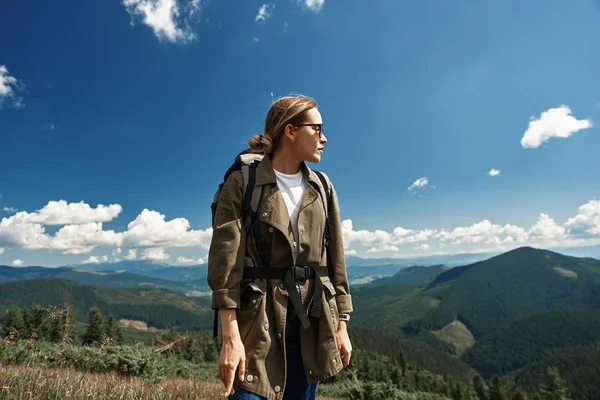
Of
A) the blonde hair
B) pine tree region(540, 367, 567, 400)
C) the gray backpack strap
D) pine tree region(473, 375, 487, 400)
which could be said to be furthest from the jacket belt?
pine tree region(473, 375, 487, 400)

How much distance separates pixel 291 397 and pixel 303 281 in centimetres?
83

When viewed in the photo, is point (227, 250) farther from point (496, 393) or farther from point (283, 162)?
point (496, 393)

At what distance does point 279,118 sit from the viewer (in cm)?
271

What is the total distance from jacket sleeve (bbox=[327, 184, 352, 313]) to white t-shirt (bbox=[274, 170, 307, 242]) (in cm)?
34

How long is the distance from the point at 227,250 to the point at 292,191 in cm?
69

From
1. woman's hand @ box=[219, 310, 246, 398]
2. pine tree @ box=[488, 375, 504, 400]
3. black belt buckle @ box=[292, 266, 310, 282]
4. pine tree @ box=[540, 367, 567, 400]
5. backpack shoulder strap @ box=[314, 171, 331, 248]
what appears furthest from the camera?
pine tree @ box=[488, 375, 504, 400]

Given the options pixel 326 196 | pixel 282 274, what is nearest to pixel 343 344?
pixel 282 274

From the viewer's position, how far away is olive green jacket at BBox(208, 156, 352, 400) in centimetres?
224

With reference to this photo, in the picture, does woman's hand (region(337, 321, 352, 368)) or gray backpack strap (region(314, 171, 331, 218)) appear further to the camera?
gray backpack strap (region(314, 171, 331, 218))

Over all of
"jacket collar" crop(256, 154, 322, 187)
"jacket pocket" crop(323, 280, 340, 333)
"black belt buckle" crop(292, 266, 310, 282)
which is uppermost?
"jacket collar" crop(256, 154, 322, 187)

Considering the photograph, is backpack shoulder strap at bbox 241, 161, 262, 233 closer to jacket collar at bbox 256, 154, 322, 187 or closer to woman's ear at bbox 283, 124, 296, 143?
jacket collar at bbox 256, 154, 322, 187

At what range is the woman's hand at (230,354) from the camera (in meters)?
2.11

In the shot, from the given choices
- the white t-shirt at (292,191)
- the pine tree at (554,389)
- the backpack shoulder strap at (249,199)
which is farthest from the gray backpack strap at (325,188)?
the pine tree at (554,389)

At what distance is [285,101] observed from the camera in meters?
2.74
